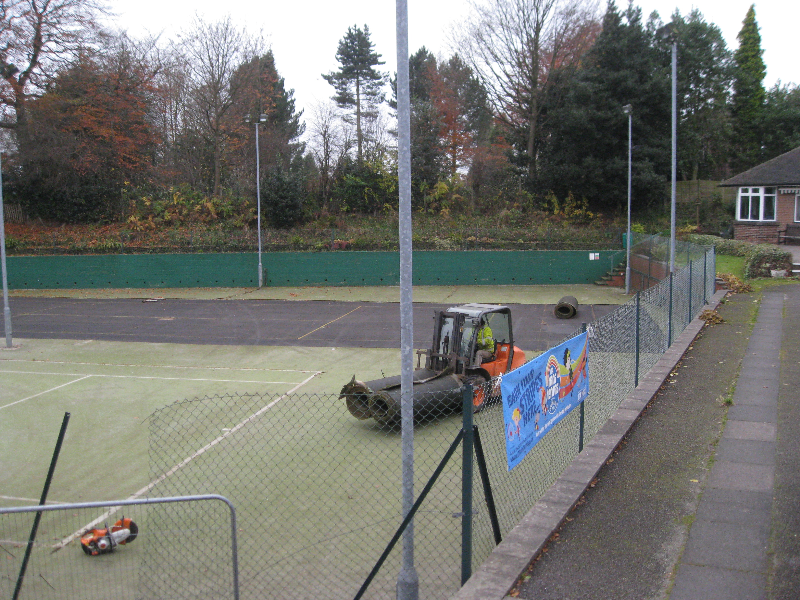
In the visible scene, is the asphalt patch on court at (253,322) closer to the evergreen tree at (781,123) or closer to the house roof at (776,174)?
the house roof at (776,174)

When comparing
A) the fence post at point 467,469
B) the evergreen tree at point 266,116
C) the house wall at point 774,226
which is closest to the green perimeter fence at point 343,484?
the fence post at point 467,469

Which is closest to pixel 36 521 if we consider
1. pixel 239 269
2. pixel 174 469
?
pixel 174 469

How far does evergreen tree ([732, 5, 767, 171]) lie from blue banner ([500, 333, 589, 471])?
166 ft

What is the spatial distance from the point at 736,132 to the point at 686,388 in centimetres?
4781

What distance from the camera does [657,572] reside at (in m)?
6.10

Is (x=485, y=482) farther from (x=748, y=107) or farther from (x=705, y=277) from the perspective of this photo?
(x=748, y=107)

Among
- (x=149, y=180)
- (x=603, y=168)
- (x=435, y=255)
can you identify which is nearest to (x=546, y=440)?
(x=435, y=255)

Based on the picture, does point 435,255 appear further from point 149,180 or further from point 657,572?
point 657,572

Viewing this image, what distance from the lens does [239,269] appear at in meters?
39.0

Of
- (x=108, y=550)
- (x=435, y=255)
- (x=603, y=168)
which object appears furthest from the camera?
(x=603, y=168)

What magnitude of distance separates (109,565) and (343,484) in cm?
334

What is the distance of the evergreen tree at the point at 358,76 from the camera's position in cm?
5559

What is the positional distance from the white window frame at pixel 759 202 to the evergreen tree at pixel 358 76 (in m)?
28.4

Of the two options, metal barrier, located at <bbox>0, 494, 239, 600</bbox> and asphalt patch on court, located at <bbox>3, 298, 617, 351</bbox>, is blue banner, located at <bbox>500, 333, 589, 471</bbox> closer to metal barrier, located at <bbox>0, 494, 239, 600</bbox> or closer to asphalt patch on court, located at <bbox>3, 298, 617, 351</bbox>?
metal barrier, located at <bbox>0, 494, 239, 600</bbox>
